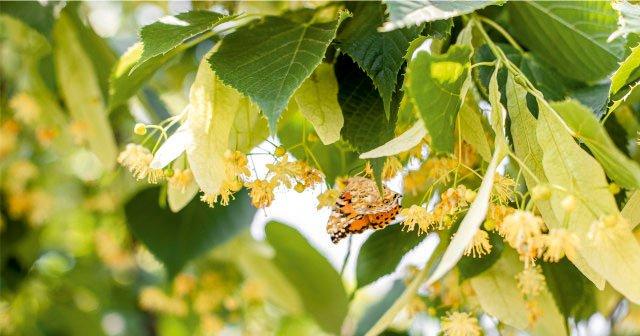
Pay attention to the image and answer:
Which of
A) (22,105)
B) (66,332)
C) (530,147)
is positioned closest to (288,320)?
(66,332)

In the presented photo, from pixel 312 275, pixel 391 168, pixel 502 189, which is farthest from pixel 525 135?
pixel 312 275

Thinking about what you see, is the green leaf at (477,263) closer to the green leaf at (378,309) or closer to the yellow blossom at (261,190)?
the yellow blossom at (261,190)

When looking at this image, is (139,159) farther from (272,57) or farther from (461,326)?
(461,326)

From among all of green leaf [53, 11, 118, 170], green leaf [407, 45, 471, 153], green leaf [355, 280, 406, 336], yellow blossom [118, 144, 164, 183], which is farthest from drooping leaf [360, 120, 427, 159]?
green leaf [355, 280, 406, 336]

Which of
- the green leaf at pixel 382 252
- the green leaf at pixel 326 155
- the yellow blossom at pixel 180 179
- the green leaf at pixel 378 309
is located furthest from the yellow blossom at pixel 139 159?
the green leaf at pixel 378 309

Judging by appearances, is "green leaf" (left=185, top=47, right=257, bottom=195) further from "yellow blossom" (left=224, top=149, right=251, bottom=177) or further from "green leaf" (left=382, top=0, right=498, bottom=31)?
"green leaf" (left=382, top=0, right=498, bottom=31)

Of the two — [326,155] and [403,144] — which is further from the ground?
[403,144]

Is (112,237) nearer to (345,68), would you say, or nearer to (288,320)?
(288,320)
